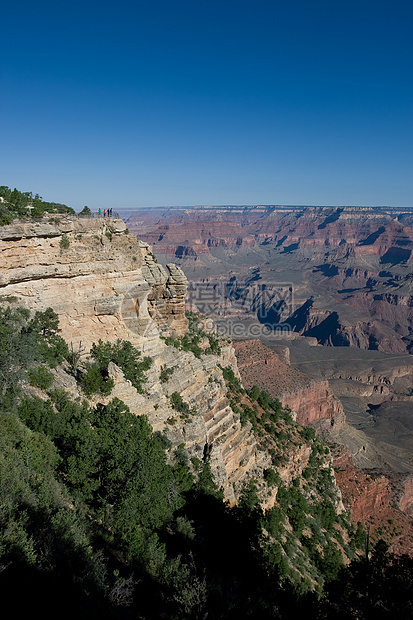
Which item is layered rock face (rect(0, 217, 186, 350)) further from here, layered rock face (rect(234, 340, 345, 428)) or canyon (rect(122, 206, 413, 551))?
layered rock face (rect(234, 340, 345, 428))

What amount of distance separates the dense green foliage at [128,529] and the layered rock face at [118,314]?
2.33 ft

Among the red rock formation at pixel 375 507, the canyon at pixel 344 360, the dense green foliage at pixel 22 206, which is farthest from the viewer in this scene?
the canyon at pixel 344 360

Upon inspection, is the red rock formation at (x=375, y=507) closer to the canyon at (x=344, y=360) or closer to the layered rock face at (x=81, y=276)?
the canyon at (x=344, y=360)

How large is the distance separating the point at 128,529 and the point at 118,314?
380 inches

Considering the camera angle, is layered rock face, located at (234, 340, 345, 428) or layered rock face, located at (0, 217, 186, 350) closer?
layered rock face, located at (0, 217, 186, 350)

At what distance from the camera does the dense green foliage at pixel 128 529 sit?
8844mm

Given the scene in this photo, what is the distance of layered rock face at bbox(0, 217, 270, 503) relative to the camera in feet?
53.0

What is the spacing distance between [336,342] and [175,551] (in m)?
127

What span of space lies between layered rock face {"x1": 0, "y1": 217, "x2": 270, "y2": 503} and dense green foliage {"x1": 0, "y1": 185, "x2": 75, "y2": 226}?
813 millimetres

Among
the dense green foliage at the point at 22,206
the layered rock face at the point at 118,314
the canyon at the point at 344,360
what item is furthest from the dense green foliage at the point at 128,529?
the canyon at the point at 344,360

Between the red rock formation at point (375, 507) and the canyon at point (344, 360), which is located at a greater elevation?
the red rock formation at point (375, 507)

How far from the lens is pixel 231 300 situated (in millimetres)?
152375

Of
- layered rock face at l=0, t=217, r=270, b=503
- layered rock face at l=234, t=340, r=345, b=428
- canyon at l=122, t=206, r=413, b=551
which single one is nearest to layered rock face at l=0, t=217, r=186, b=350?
layered rock face at l=0, t=217, r=270, b=503

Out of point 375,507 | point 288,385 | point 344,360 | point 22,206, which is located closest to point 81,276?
point 22,206
